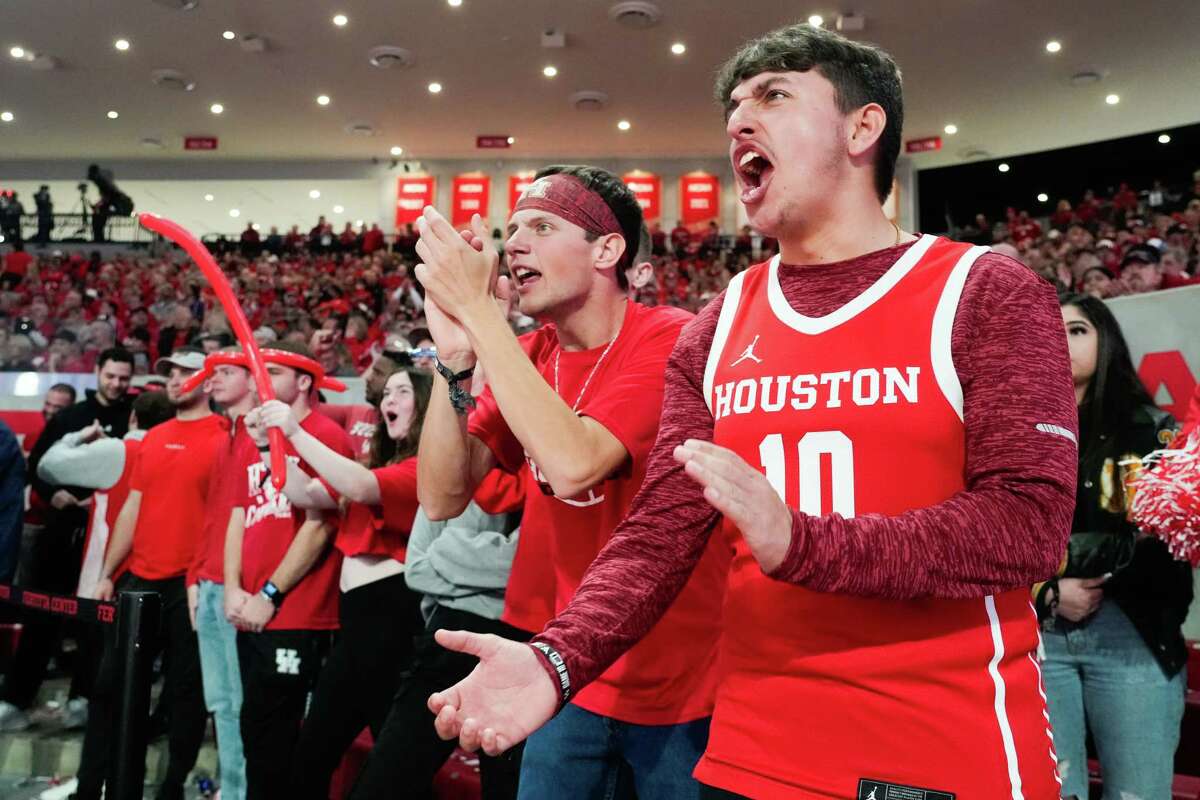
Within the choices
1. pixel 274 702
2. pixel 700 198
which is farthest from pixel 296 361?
pixel 700 198

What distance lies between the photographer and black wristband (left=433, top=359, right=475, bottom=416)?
1.76 m

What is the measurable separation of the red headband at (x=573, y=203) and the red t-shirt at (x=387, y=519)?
1.33m

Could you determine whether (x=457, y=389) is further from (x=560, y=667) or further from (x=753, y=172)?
(x=560, y=667)

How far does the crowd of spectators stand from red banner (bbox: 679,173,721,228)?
731 millimetres

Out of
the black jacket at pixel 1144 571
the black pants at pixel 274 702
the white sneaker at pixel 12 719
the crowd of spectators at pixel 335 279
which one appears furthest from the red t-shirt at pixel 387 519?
the white sneaker at pixel 12 719

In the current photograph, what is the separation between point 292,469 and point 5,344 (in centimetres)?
770

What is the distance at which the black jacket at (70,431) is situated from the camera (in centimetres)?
559

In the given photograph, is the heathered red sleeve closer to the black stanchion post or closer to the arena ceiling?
the black stanchion post

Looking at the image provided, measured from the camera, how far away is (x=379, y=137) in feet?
64.7

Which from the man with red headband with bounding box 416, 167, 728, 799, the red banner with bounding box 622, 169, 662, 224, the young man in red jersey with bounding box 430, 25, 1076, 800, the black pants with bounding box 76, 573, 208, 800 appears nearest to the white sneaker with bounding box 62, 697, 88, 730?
the black pants with bounding box 76, 573, 208, 800

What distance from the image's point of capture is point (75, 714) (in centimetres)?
493

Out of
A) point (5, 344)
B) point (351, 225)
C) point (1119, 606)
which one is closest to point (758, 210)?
point (1119, 606)

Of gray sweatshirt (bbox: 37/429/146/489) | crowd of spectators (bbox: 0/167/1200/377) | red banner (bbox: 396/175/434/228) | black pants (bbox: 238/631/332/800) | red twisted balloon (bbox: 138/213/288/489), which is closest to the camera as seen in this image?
red twisted balloon (bbox: 138/213/288/489)

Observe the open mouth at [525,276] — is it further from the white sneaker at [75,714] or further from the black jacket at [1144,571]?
the white sneaker at [75,714]
